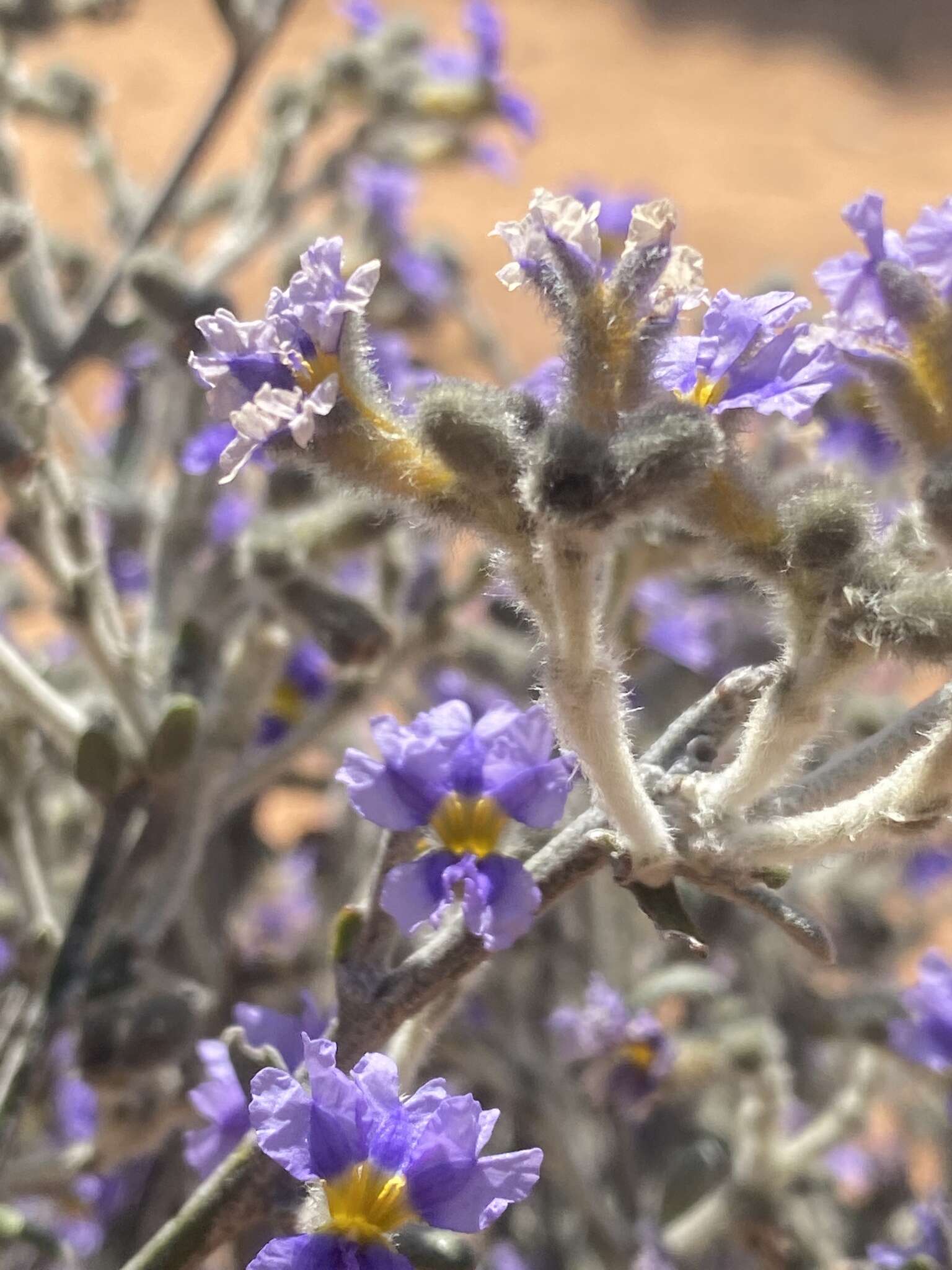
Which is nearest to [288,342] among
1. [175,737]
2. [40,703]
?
[175,737]

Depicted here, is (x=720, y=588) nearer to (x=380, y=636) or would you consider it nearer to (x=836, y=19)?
(x=380, y=636)

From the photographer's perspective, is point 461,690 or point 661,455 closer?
point 661,455

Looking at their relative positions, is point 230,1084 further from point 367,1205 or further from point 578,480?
point 578,480

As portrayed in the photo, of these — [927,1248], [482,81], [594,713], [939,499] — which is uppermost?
[939,499]

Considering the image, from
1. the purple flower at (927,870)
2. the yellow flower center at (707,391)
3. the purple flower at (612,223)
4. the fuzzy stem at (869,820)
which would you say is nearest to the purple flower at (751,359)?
the yellow flower center at (707,391)

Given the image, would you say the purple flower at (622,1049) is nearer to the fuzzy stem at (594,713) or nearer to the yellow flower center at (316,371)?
the fuzzy stem at (594,713)

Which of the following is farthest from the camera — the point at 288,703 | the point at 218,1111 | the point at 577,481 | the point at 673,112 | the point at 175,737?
the point at 673,112

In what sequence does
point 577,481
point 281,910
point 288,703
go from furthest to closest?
point 281,910 < point 288,703 < point 577,481
